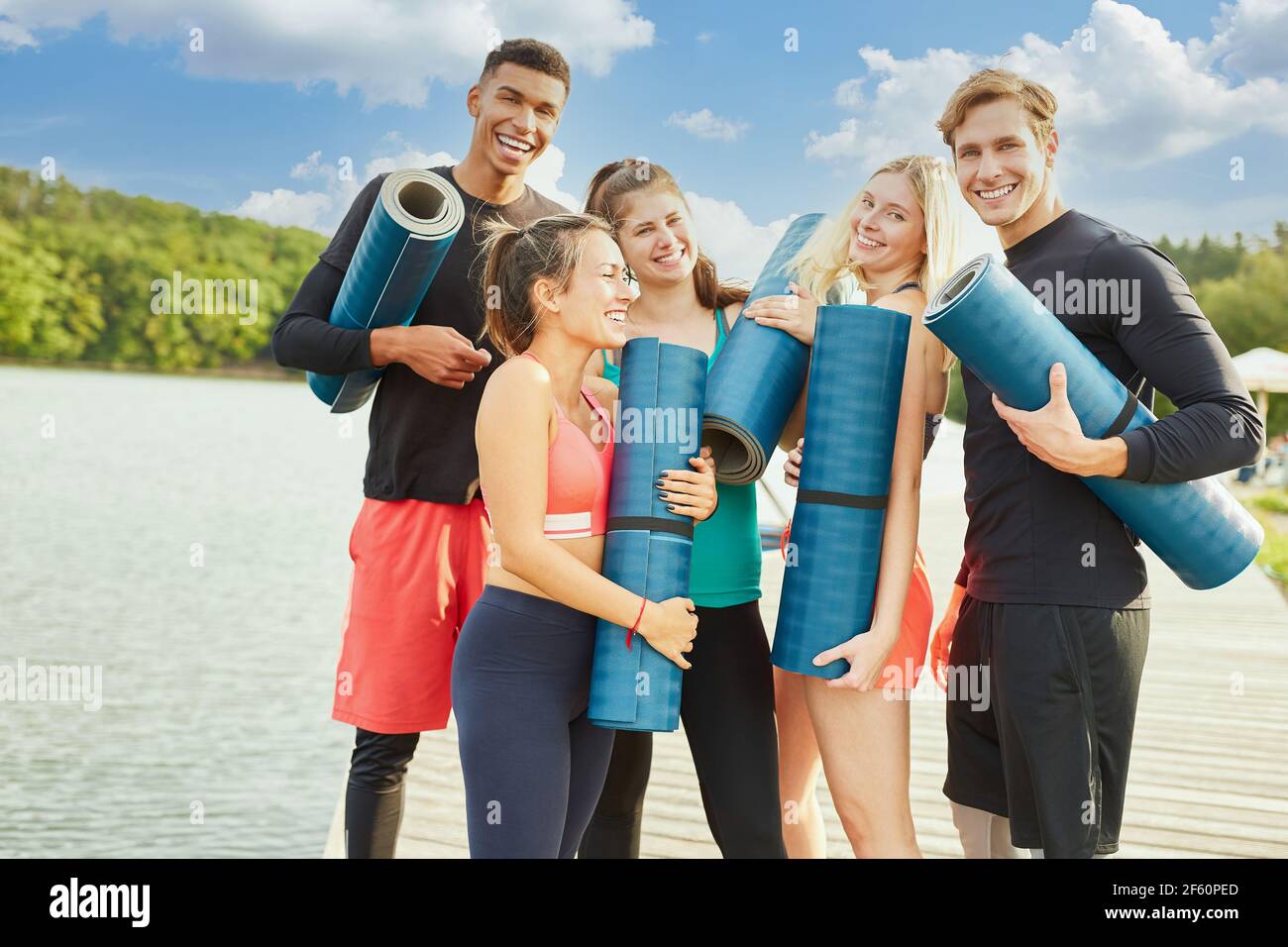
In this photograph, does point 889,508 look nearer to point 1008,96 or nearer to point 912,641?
point 912,641

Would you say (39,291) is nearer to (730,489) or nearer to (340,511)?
(340,511)

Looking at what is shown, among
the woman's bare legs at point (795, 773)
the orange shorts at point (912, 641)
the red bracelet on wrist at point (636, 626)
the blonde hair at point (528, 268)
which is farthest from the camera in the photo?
the woman's bare legs at point (795, 773)

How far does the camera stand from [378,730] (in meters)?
2.80

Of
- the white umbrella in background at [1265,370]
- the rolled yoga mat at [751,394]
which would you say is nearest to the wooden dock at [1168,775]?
the rolled yoga mat at [751,394]

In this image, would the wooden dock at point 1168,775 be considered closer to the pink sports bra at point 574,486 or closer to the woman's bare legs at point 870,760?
the woman's bare legs at point 870,760

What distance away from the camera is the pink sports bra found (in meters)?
2.13

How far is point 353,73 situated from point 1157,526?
4721 inches

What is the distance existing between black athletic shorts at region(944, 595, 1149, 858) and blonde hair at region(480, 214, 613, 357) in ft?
3.56

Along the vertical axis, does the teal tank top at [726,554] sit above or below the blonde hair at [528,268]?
below

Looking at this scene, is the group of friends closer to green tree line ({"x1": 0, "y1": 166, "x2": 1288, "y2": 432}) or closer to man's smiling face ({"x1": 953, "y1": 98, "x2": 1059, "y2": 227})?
man's smiling face ({"x1": 953, "y1": 98, "x2": 1059, "y2": 227})

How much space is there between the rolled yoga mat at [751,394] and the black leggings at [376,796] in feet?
3.79

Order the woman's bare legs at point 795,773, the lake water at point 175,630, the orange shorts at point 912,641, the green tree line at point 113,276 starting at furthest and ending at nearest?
the green tree line at point 113,276
the lake water at point 175,630
the woman's bare legs at point 795,773
the orange shorts at point 912,641

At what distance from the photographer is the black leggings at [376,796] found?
110 inches
